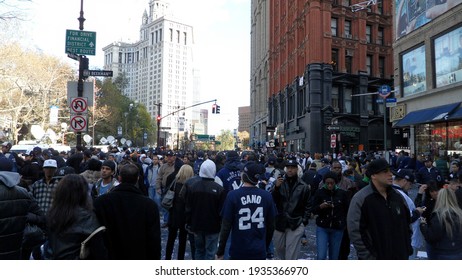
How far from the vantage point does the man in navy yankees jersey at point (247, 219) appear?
4438 millimetres

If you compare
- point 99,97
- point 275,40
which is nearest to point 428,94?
point 275,40

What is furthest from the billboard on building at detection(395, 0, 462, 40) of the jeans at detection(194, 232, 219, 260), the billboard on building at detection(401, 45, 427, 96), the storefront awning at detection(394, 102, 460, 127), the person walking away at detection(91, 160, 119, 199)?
the person walking away at detection(91, 160, 119, 199)

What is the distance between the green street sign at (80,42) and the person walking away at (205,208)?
824 cm

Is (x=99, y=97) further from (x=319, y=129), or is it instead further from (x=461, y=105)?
(x=461, y=105)

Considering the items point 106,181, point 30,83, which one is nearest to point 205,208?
point 106,181

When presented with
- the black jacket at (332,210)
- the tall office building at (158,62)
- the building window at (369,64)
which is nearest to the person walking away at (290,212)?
the black jacket at (332,210)

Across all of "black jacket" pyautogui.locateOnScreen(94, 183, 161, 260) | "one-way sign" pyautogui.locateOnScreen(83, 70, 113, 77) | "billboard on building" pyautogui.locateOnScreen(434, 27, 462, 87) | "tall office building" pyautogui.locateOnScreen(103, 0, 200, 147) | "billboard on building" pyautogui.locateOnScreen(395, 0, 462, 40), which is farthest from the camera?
"tall office building" pyautogui.locateOnScreen(103, 0, 200, 147)

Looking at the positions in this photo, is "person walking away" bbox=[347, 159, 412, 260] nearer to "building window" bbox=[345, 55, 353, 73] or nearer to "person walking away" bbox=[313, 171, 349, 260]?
"person walking away" bbox=[313, 171, 349, 260]

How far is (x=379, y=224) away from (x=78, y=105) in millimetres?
10214

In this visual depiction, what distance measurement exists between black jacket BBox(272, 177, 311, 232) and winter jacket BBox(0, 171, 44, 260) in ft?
12.2

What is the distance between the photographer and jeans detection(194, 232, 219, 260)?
19.4ft

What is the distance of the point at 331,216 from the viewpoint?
6059 millimetres

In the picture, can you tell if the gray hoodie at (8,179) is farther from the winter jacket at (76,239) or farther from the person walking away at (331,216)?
the person walking away at (331,216)

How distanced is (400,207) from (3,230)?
432cm
